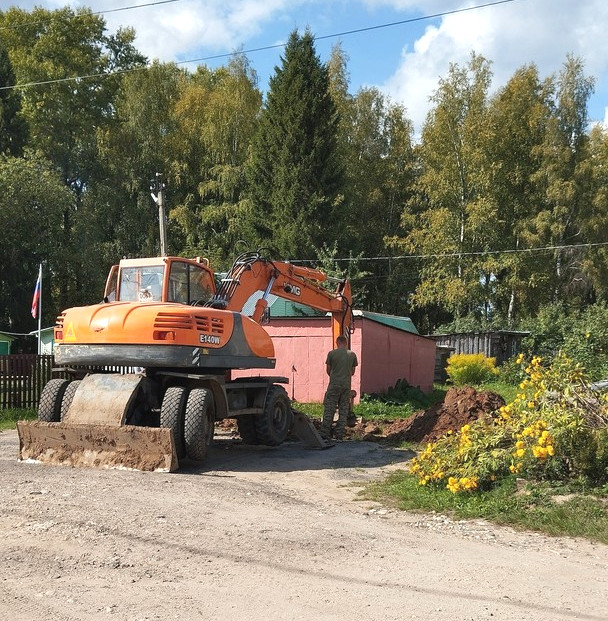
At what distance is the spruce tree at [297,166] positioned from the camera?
34.9 meters

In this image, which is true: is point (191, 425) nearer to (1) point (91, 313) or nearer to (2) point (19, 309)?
(1) point (91, 313)

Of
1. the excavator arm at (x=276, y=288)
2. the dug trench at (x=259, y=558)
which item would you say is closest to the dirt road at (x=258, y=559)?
the dug trench at (x=259, y=558)

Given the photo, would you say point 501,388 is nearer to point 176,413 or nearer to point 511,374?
point 511,374

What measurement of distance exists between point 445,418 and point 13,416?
9597 millimetres

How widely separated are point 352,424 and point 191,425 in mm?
5651

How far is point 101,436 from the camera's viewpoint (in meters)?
10.2

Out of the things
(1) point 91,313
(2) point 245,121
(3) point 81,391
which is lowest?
(3) point 81,391

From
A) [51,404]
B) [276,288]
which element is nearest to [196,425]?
[51,404]

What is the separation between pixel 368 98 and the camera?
44125 mm

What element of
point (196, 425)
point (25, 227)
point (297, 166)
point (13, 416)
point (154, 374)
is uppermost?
point (297, 166)

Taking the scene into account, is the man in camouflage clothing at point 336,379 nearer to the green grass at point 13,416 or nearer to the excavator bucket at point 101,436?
the excavator bucket at point 101,436

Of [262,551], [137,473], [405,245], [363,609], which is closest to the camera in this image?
[363,609]

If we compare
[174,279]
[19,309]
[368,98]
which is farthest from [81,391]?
[368,98]

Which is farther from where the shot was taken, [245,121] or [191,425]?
[245,121]
